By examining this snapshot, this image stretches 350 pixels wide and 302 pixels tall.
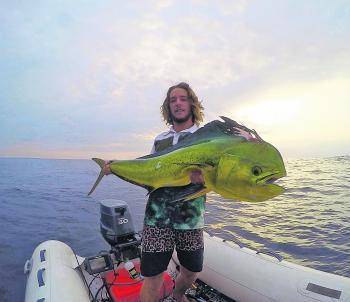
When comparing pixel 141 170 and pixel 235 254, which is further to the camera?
pixel 235 254

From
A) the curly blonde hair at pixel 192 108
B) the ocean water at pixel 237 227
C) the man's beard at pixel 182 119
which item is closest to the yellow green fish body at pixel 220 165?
the man's beard at pixel 182 119

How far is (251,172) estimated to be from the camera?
1.73 m

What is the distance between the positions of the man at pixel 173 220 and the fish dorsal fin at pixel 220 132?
95 centimetres

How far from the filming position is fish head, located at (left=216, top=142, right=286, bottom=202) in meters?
1.71

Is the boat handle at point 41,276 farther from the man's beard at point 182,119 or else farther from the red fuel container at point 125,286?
the man's beard at point 182,119

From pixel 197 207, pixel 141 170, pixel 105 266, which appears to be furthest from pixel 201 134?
pixel 105 266

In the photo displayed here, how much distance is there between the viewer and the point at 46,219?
13.0 meters

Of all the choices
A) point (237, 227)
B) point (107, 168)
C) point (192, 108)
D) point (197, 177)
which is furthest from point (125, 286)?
point (237, 227)

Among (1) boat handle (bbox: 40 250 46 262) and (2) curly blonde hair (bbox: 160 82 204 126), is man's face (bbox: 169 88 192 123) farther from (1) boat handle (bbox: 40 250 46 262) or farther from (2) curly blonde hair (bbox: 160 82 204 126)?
(1) boat handle (bbox: 40 250 46 262)

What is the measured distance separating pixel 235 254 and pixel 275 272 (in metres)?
0.72

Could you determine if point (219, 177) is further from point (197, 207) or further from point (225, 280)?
point (225, 280)

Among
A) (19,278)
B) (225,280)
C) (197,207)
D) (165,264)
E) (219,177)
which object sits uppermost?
(219,177)

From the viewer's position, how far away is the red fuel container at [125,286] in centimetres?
412

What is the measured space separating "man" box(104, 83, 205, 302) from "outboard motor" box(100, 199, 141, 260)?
68.1 inches
